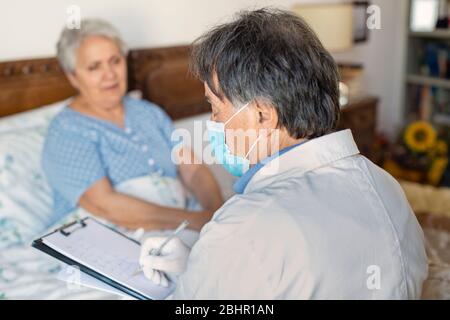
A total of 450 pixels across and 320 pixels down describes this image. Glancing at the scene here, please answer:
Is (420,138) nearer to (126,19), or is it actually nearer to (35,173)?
(126,19)

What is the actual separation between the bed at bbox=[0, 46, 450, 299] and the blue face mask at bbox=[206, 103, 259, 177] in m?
0.44

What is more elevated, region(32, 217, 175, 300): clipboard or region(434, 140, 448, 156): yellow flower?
region(32, 217, 175, 300): clipboard

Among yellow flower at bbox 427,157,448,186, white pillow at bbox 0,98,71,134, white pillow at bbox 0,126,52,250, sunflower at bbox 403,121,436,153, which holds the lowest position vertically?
yellow flower at bbox 427,157,448,186

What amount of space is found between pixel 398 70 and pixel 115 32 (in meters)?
2.44

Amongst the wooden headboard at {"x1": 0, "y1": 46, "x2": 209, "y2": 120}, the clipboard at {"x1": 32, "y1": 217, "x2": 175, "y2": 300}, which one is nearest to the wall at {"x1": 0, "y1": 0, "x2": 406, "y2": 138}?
the wooden headboard at {"x1": 0, "y1": 46, "x2": 209, "y2": 120}

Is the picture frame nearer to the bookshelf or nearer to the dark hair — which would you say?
the bookshelf

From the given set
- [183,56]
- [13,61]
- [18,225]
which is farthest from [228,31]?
[183,56]

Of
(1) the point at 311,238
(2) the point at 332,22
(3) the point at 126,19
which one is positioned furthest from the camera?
(2) the point at 332,22

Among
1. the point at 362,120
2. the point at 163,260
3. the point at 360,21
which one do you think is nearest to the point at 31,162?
the point at 163,260

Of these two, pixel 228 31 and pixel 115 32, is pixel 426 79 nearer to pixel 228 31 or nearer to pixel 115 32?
pixel 115 32

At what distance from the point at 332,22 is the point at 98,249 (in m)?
1.81

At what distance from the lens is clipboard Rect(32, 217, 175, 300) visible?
107 centimetres

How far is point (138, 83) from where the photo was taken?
7.13 feet

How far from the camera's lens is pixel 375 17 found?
10.5 ft
